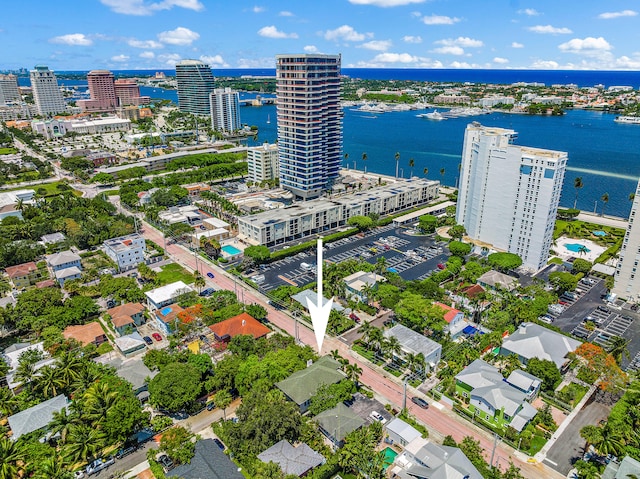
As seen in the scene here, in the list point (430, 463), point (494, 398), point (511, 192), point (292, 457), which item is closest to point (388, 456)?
point (430, 463)

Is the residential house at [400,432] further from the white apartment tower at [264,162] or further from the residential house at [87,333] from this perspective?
the white apartment tower at [264,162]

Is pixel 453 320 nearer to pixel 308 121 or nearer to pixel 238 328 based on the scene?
pixel 238 328

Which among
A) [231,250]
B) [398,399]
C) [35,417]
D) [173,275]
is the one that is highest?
[231,250]

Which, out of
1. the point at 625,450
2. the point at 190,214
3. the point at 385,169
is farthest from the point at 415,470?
the point at 385,169

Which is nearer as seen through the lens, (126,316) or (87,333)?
(87,333)

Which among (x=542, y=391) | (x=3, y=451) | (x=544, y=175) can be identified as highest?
(x=544, y=175)

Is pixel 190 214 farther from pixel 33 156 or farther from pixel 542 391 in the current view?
pixel 33 156

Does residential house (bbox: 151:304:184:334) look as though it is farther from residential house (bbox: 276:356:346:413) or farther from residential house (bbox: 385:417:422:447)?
residential house (bbox: 385:417:422:447)

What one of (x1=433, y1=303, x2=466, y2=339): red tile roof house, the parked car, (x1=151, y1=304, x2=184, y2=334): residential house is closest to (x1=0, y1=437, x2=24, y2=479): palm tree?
(x1=151, y1=304, x2=184, y2=334): residential house
